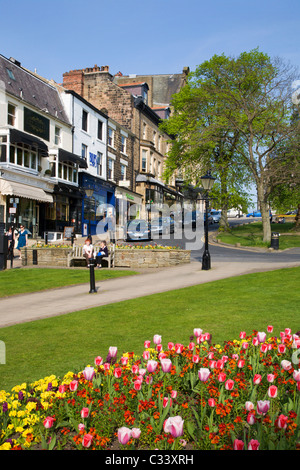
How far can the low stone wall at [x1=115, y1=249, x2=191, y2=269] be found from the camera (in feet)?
65.7

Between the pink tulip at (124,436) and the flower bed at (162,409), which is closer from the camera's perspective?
the pink tulip at (124,436)

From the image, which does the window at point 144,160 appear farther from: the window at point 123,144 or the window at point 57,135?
the window at point 57,135

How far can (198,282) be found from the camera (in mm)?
14492

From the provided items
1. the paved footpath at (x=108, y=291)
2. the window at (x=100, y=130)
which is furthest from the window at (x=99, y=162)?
the paved footpath at (x=108, y=291)

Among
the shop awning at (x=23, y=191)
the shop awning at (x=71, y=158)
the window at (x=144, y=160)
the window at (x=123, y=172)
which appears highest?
the window at (x=144, y=160)

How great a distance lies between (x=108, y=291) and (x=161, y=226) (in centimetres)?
2586

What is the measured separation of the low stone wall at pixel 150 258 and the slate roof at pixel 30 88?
14.5 meters

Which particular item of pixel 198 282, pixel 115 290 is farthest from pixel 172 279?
pixel 115 290

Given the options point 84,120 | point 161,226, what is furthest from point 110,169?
point 161,226

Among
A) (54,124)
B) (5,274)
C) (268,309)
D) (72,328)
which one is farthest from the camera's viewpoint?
(54,124)

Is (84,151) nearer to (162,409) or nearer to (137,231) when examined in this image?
(137,231)

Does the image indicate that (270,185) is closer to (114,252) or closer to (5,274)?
(114,252)

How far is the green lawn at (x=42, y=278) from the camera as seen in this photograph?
14.4 m

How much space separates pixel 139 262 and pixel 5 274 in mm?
6235
